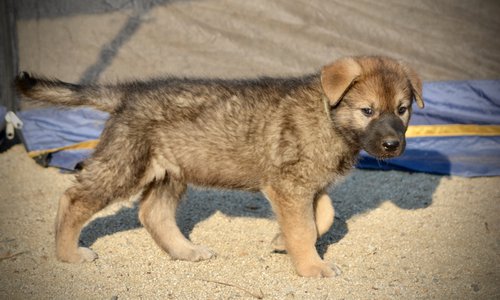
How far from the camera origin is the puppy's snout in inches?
163

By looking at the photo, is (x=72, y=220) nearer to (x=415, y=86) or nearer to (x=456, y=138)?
(x=415, y=86)

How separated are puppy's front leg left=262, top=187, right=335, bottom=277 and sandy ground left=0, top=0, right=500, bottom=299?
86mm

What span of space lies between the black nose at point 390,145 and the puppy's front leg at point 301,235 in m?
0.65

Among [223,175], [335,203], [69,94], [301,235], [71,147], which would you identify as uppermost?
[69,94]

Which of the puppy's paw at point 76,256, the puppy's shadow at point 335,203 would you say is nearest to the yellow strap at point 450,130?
the puppy's shadow at point 335,203

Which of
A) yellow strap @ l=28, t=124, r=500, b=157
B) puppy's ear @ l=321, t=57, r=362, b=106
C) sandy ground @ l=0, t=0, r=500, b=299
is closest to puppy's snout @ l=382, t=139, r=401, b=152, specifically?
puppy's ear @ l=321, t=57, r=362, b=106

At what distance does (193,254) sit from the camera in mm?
4703

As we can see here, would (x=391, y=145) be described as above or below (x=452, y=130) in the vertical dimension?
above

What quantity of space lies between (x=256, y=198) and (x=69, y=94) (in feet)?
7.40

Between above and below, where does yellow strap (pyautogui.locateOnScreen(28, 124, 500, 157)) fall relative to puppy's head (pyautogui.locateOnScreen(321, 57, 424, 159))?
below

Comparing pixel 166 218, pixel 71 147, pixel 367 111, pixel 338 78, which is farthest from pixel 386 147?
pixel 71 147

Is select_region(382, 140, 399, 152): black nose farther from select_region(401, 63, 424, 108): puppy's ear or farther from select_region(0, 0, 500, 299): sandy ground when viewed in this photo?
select_region(0, 0, 500, 299): sandy ground

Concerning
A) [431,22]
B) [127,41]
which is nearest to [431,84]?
[431,22]

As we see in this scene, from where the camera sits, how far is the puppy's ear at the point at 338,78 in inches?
165
